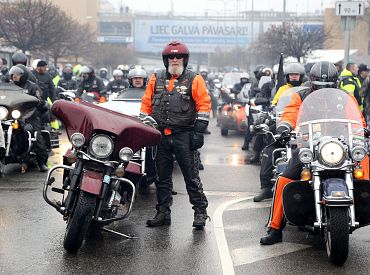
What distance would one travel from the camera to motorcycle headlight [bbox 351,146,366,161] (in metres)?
6.59

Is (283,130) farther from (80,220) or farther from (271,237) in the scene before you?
(80,220)

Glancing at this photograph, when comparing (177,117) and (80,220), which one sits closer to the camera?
(80,220)

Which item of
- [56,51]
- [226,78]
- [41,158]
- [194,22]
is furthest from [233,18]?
[41,158]

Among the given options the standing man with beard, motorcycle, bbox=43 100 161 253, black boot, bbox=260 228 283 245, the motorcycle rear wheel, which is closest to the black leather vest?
motorcycle, bbox=43 100 161 253

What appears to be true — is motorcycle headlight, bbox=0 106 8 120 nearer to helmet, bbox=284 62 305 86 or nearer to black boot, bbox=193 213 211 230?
helmet, bbox=284 62 305 86

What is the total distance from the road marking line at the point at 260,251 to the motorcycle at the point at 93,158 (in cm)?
112

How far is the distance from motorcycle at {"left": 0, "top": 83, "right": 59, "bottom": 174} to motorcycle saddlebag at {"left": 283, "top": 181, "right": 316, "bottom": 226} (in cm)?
558

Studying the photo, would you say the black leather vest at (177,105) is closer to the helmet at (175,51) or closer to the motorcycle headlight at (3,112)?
the helmet at (175,51)

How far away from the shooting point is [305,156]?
663 centimetres

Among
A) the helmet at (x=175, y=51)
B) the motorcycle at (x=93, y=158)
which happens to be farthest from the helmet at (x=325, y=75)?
the motorcycle at (x=93, y=158)

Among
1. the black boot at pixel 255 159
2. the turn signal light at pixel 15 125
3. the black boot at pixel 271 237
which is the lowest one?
the black boot at pixel 255 159

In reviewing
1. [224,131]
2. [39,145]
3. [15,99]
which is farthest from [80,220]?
[224,131]

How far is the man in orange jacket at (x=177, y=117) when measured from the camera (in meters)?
8.06

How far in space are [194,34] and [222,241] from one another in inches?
3441
